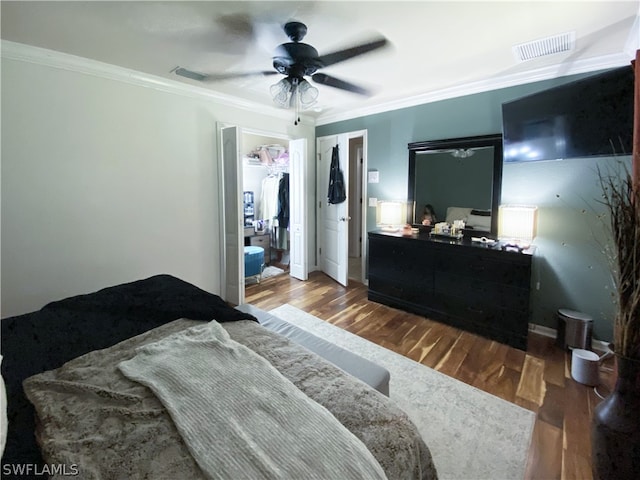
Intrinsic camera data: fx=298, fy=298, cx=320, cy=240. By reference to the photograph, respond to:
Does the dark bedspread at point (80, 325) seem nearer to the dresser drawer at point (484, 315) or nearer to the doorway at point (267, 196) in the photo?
the dresser drawer at point (484, 315)

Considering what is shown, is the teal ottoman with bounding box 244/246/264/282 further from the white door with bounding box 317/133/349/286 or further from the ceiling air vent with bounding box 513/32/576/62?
the ceiling air vent with bounding box 513/32/576/62

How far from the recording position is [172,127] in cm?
309

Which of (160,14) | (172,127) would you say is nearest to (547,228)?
(160,14)

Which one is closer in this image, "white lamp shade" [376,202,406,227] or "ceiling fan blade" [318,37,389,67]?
"ceiling fan blade" [318,37,389,67]

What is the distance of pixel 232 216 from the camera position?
3453 mm

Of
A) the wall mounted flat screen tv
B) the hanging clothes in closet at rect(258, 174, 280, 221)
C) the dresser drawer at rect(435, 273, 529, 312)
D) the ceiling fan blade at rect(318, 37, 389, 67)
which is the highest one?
the ceiling fan blade at rect(318, 37, 389, 67)

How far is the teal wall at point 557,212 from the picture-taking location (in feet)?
8.28

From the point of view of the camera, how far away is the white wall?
2334 millimetres

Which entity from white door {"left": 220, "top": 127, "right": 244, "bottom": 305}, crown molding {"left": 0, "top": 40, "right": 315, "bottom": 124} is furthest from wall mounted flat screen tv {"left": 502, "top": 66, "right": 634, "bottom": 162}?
crown molding {"left": 0, "top": 40, "right": 315, "bottom": 124}

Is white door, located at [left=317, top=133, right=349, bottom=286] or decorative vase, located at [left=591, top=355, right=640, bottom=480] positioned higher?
white door, located at [left=317, top=133, right=349, bottom=286]

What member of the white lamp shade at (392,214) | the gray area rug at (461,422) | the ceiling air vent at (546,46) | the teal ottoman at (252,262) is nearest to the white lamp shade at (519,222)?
the white lamp shade at (392,214)

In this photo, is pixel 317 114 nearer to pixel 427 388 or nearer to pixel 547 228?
pixel 547 228

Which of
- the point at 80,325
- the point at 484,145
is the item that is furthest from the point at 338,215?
the point at 80,325

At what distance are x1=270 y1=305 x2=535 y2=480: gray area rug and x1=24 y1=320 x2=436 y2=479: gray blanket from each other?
72 centimetres
